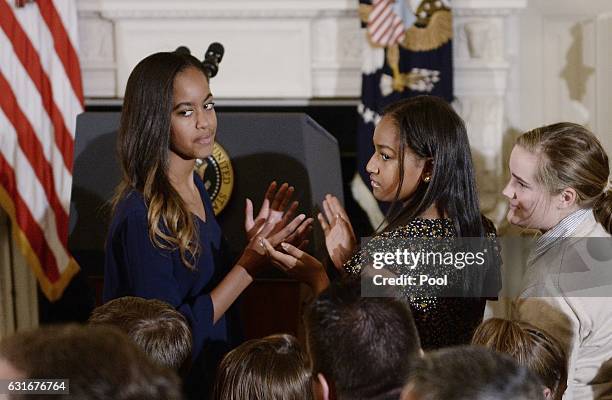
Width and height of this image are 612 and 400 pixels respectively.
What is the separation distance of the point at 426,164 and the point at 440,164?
0.14 ft

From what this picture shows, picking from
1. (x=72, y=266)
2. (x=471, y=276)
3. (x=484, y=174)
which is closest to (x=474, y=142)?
(x=484, y=174)

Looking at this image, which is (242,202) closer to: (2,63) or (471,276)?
(471,276)

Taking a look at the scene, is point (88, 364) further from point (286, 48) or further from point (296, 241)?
point (286, 48)

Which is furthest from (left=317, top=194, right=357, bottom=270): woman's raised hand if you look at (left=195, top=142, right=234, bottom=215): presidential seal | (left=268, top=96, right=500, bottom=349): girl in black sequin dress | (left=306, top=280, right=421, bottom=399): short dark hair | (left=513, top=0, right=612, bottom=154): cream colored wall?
(left=513, top=0, right=612, bottom=154): cream colored wall

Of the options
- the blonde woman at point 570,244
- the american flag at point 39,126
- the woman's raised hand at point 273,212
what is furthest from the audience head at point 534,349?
the american flag at point 39,126

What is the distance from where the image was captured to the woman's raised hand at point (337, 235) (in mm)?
2373

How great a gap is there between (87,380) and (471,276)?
1221 mm

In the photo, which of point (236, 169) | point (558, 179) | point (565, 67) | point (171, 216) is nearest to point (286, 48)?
point (565, 67)

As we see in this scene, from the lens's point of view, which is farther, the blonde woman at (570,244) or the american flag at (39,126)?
the american flag at (39,126)

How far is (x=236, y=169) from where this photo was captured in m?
3.09

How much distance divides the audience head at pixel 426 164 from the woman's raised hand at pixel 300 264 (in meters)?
0.35

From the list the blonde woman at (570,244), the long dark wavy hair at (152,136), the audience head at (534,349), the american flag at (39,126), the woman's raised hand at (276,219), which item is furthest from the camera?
the american flag at (39,126)

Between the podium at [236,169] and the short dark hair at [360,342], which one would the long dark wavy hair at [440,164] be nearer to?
the short dark hair at [360,342]

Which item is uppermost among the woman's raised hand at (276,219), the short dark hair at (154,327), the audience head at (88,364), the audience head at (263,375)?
the audience head at (88,364)
